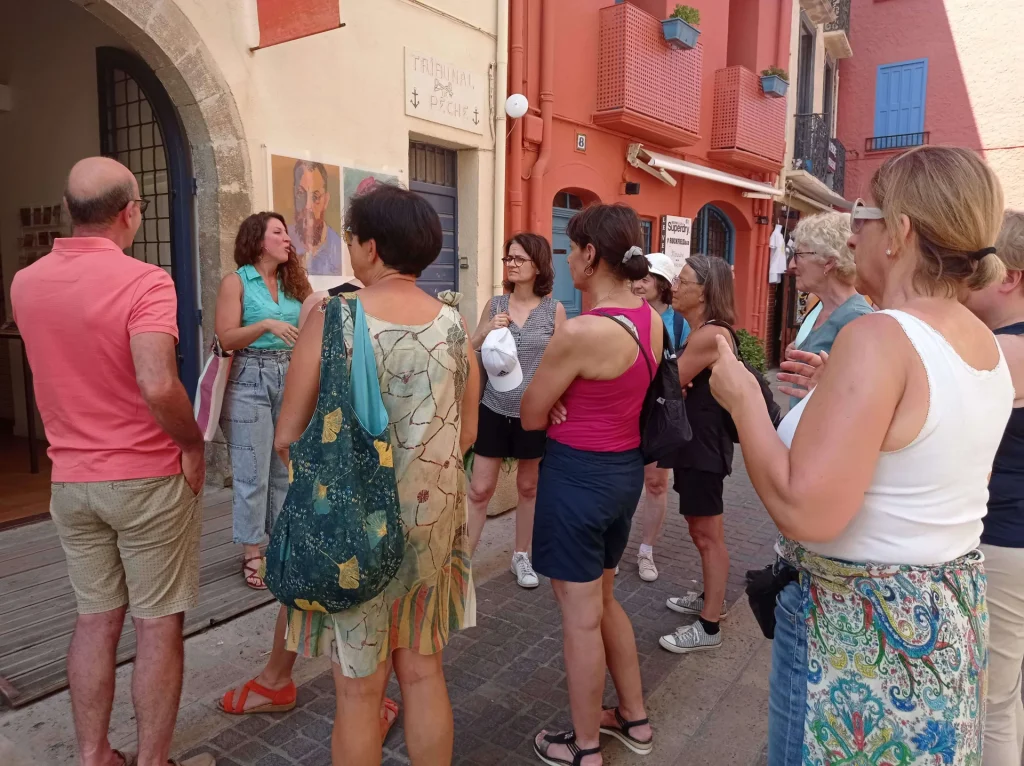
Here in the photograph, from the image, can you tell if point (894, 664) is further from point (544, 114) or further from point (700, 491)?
point (544, 114)

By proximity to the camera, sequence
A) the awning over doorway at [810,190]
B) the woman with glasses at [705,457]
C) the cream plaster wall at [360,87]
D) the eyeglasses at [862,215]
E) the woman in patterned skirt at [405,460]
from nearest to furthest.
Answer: the eyeglasses at [862,215] < the woman in patterned skirt at [405,460] < the woman with glasses at [705,457] < the cream plaster wall at [360,87] < the awning over doorway at [810,190]

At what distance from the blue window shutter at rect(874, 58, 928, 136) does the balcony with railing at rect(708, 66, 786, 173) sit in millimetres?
7619

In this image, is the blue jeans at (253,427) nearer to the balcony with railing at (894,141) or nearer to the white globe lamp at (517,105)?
the white globe lamp at (517,105)

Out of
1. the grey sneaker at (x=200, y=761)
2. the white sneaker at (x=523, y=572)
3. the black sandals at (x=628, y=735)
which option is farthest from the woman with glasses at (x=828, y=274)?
the grey sneaker at (x=200, y=761)

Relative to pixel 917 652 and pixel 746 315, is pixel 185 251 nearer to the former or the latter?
pixel 917 652

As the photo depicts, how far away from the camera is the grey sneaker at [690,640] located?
352cm

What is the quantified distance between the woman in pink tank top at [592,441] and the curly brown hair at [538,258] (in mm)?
1439

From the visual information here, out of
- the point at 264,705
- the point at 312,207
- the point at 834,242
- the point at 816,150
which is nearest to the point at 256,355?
the point at 264,705

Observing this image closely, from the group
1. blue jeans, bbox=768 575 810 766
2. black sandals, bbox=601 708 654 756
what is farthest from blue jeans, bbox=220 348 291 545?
blue jeans, bbox=768 575 810 766

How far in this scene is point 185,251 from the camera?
5.35m

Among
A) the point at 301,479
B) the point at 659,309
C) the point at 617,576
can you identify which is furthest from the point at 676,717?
the point at 659,309

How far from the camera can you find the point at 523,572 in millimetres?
4176

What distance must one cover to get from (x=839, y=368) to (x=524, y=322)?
2755 mm

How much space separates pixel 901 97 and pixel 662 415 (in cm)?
1956
